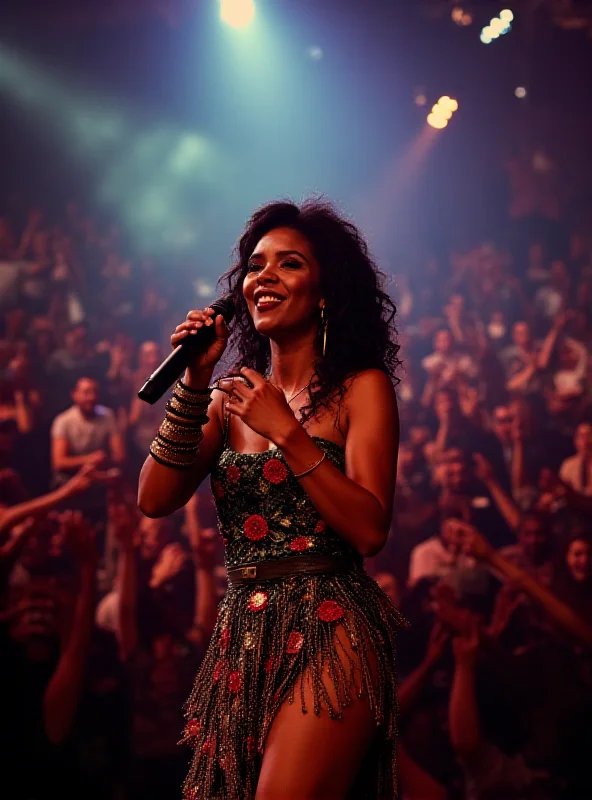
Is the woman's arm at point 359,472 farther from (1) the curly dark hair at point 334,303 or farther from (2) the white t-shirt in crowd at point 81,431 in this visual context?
(2) the white t-shirt in crowd at point 81,431

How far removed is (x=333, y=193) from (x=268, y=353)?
3.74 meters

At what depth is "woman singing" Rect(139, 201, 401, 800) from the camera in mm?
1542

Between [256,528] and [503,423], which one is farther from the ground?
[503,423]

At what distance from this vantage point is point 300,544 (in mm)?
1667

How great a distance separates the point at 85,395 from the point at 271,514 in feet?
12.1

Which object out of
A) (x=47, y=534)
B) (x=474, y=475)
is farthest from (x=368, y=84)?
(x=47, y=534)

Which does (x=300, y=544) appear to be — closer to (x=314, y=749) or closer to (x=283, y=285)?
(x=314, y=749)

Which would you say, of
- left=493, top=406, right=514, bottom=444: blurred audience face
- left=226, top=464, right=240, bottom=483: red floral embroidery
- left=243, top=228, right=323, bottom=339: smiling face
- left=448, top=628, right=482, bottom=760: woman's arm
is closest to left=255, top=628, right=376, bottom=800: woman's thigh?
left=226, top=464, right=240, bottom=483: red floral embroidery

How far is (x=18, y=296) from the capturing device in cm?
530

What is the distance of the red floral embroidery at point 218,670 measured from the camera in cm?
171

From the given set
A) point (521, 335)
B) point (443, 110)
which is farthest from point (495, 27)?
point (521, 335)

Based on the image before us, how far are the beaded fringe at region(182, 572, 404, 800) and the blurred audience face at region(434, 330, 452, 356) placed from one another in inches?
150

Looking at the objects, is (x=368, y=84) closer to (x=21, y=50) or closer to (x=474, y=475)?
(x=21, y=50)

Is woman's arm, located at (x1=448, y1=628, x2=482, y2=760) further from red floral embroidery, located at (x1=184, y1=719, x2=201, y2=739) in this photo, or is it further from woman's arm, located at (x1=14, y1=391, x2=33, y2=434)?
red floral embroidery, located at (x1=184, y1=719, x2=201, y2=739)
